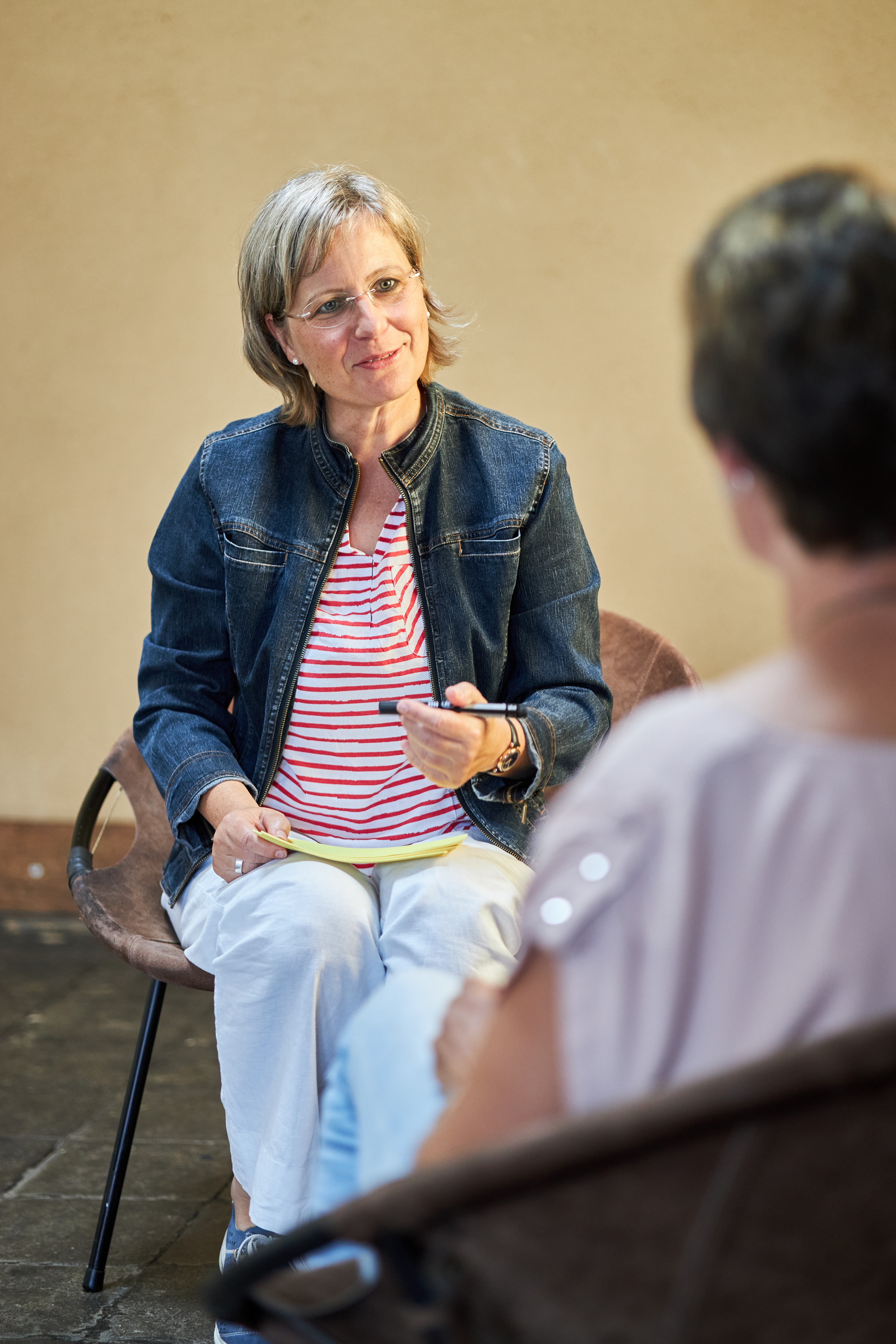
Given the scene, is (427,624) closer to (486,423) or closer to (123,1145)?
(486,423)

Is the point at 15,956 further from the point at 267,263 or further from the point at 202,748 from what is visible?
the point at 267,263

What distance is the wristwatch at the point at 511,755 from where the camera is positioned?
61.9 inches

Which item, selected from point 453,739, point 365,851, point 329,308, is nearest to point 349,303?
point 329,308

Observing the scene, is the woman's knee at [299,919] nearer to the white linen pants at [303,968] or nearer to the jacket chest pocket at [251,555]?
the white linen pants at [303,968]

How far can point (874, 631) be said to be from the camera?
67 centimetres

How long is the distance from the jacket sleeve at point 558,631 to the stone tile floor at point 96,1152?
852mm

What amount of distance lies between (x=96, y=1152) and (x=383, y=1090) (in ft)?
5.05

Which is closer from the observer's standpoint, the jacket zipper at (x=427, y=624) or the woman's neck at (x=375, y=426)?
the jacket zipper at (x=427, y=624)

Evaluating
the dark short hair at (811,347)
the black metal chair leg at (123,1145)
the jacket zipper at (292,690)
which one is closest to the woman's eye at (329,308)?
the jacket zipper at (292,690)

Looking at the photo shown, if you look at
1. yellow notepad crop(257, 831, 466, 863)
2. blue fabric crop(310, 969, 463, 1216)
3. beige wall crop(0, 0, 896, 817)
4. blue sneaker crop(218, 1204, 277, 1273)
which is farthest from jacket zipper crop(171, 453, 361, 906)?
beige wall crop(0, 0, 896, 817)

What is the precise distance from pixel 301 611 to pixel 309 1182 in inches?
27.7

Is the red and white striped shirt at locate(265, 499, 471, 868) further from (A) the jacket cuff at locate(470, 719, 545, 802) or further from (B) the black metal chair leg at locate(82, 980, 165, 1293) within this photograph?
(B) the black metal chair leg at locate(82, 980, 165, 1293)

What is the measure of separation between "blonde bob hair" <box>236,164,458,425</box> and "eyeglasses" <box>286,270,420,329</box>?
0.13ft

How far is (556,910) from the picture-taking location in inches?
25.8
